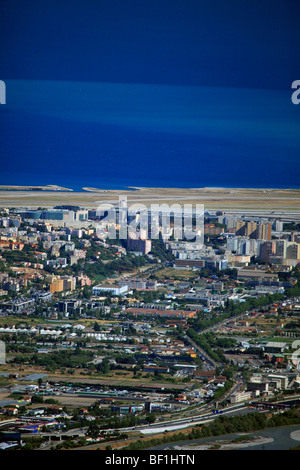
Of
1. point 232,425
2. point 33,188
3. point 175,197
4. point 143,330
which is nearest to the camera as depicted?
point 232,425

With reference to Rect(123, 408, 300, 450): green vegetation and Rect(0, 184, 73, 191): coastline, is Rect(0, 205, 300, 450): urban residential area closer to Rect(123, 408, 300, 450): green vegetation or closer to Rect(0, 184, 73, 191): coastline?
Rect(123, 408, 300, 450): green vegetation

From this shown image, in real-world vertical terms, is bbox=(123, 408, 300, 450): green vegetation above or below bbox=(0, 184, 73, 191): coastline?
below

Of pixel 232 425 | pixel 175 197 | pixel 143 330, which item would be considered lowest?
pixel 232 425

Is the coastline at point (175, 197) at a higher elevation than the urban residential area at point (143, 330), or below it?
higher

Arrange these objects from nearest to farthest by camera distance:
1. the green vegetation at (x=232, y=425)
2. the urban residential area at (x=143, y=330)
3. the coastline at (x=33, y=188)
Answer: the green vegetation at (x=232, y=425)
the urban residential area at (x=143, y=330)
the coastline at (x=33, y=188)

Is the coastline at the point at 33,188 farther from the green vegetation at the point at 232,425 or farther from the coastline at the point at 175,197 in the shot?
the green vegetation at the point at 232,425

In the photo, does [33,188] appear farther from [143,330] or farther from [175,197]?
[143,330]

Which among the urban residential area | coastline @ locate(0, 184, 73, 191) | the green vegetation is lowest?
the green vegetation

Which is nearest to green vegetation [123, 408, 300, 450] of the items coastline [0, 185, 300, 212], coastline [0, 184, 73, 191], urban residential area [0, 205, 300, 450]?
urban residential area [0, 205, 300, 450]

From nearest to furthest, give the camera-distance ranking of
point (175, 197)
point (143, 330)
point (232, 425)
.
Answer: point (232, 425)
point (143, 330)
point (175, 197)

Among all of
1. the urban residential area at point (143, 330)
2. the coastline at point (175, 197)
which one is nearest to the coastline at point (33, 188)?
the coastline at point (175, 197)

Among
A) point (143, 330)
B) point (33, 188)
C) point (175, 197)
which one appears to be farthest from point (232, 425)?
point (33, 188)
